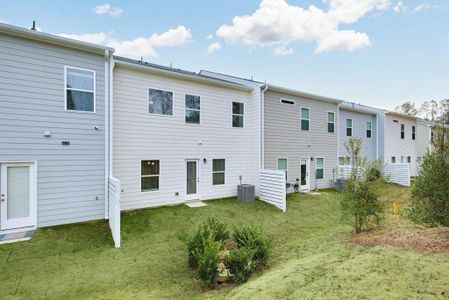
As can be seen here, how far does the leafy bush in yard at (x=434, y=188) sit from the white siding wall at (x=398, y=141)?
56.4 feet

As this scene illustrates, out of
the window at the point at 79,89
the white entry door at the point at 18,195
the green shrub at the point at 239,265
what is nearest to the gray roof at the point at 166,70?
the window at the point at 79,89

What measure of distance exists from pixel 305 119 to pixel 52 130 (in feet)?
40.9

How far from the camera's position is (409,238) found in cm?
484

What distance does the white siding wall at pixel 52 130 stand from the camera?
684cm

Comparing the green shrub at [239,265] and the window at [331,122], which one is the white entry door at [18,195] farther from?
the window at [331,122]

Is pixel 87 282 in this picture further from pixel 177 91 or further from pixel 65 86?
pixel 177 91

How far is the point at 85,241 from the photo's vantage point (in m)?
6.69

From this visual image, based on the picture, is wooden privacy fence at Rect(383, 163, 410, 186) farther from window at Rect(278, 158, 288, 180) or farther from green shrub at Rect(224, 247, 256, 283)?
green shrub at Rect(224, 247, 256, 283)

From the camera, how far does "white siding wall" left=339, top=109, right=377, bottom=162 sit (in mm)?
16992

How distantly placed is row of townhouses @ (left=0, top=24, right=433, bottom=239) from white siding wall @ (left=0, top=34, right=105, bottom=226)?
0.03 meters

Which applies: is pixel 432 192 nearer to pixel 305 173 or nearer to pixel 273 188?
pixel 273 188

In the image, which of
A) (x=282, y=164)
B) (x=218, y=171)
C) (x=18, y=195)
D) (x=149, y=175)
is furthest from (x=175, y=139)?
(x=282, y=164)

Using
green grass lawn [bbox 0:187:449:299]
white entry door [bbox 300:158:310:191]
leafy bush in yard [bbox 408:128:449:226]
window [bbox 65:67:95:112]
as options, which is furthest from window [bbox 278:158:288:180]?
window [bbox 65:67:95:112]

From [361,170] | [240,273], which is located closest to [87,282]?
[240,273]
